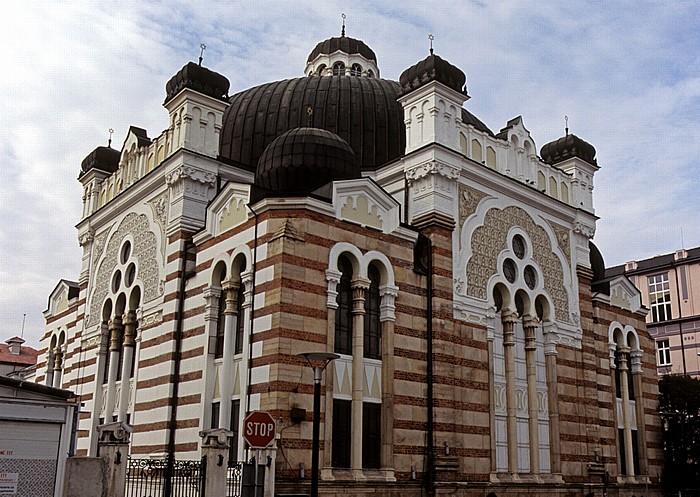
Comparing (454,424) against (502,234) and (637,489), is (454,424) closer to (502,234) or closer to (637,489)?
(502,234)

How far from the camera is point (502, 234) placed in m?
26.4

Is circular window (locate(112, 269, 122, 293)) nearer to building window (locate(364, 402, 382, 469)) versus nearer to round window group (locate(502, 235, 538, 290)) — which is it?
building window (locate(364, 402, 382, 469))

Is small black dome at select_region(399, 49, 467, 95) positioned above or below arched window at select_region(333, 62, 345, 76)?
below

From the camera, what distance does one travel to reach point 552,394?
26.5 m

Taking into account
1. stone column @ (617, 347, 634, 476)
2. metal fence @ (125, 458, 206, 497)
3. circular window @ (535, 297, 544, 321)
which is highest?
circular window @ (535, 297, 544, 321)

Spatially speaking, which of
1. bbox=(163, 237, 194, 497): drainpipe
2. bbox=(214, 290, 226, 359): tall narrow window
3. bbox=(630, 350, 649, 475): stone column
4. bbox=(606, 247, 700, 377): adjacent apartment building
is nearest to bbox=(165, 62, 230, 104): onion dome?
bbox=(163, 237, 194, 497): drainpipe

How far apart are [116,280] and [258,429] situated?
15.1 m

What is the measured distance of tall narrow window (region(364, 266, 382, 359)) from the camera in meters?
21.8

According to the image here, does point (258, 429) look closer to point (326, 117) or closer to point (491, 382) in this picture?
point (491, 382)

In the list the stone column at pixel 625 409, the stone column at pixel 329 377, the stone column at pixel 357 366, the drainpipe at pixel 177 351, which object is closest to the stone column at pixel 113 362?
the drainpipe at pixel 177 351

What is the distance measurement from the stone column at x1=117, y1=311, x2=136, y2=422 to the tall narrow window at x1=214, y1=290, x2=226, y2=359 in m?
5.23

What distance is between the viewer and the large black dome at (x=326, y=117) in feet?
93.2

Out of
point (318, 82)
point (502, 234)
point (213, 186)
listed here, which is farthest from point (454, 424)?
point (318, 82)

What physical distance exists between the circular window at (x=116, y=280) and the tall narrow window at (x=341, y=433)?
11212 millimetres
